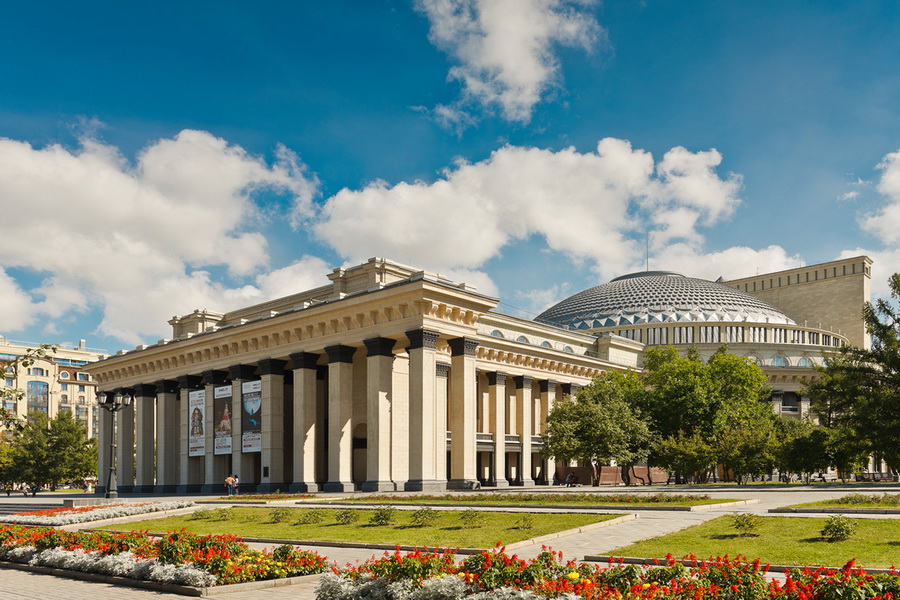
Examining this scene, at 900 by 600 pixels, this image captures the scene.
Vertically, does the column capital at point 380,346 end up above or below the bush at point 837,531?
above

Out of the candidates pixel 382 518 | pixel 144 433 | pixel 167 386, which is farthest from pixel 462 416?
pixel 144 433

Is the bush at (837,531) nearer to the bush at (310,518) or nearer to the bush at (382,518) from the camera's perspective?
the bush at (382,518)

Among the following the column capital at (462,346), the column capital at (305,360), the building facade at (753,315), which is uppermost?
the building facade at (753,315)

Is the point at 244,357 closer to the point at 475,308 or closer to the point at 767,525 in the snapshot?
the point at 475,308

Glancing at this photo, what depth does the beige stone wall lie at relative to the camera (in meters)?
122

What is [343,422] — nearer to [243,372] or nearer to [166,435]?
[243,372]

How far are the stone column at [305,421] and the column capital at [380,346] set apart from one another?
264 inches

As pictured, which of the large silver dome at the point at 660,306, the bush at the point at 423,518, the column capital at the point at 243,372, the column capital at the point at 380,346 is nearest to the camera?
the bush at the point at 423,518

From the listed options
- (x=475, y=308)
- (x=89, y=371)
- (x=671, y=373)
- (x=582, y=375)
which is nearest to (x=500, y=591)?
(x=475, y=308)

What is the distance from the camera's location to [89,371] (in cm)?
7369

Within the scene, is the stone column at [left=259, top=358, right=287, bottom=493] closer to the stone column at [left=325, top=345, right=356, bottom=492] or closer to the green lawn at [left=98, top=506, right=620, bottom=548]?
the stone column at [left=325, top=345, right=356, bottom=492]

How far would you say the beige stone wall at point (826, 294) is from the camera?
399 ft

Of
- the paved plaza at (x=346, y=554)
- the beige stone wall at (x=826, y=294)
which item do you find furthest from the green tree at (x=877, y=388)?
the beige stone wall at (x=826, y=294)

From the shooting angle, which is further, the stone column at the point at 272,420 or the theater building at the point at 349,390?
the stone column at the point at 272,420
